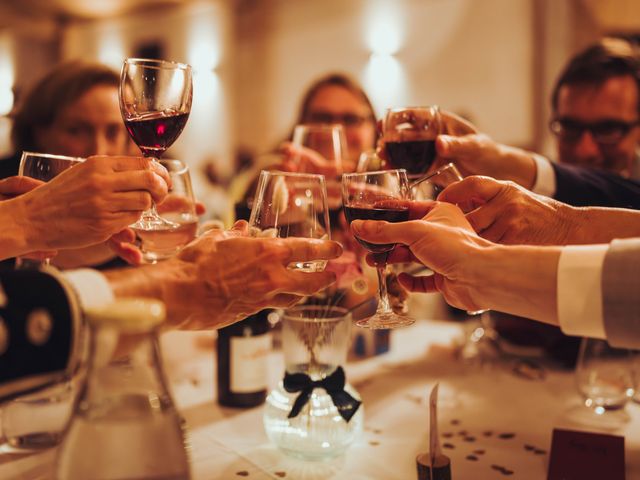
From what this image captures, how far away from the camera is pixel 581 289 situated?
93 centimetres

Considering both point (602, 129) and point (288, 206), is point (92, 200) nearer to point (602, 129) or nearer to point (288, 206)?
point (288, 206)

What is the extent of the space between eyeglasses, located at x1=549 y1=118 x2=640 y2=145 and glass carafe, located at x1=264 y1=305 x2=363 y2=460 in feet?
5.75

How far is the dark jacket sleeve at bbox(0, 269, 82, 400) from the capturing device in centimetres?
76

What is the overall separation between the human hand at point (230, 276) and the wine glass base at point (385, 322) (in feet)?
0.38

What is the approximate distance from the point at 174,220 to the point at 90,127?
1.22 metres

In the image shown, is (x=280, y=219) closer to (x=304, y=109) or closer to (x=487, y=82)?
(x=304, y=109)

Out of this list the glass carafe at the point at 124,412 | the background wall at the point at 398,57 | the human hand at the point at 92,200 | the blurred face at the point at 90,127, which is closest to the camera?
the glass carafe at the point at 124,412

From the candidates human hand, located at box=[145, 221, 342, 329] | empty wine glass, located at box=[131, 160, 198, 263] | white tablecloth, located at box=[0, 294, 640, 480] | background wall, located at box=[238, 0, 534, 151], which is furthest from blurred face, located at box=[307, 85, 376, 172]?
background wall, located at box=[238, 0, 534, 151]

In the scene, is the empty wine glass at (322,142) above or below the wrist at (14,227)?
above

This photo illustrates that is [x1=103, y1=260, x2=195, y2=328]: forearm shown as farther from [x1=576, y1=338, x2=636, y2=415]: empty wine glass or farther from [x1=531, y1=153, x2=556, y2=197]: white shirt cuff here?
[x1=531, y1=153, x2=556, y2=197]: white shirt cuff

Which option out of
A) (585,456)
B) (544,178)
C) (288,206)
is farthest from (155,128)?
(544,178)

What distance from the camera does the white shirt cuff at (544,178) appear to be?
173 centimetres

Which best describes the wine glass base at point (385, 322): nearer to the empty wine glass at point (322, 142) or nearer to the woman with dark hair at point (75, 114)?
the empty wine glass at point (322, 142)

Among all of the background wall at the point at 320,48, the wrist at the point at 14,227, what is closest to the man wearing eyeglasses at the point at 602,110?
the wrist at the point at 14,227
